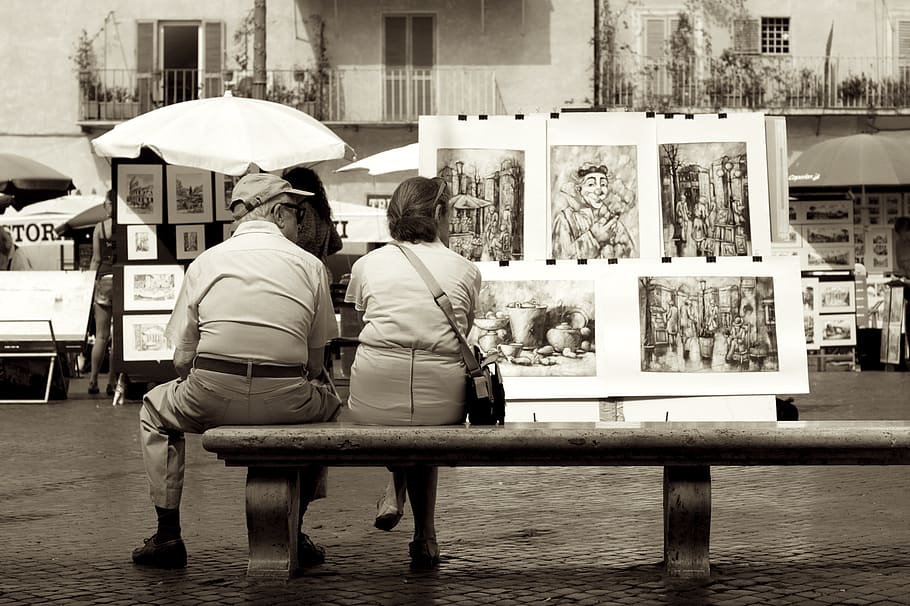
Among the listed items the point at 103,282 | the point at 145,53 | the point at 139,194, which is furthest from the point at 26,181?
the point at 145,53

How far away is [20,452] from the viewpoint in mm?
10906

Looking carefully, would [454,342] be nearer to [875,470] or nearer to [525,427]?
[525,427]

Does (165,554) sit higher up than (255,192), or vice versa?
(255,192)

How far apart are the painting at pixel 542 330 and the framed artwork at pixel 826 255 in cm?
1450

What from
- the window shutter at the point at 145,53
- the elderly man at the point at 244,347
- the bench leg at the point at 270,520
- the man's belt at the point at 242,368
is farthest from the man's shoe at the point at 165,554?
the window shutter at the point at 145,53

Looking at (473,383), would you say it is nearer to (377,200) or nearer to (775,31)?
(377,200)

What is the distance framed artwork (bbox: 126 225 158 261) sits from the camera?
47.5 feet

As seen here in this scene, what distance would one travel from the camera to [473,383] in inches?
241

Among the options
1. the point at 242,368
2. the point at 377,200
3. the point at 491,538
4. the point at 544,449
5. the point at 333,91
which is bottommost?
the point at 491,538

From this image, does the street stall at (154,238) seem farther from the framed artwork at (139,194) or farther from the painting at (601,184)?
the painting at (601,184)

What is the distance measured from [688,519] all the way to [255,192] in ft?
7.14

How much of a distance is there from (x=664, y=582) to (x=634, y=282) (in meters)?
2.83

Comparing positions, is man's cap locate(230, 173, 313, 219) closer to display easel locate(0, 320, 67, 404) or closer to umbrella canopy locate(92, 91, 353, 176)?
umbrella canopy locate(92, 91, 353, 176)

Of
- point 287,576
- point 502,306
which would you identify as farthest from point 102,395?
point 287,576
